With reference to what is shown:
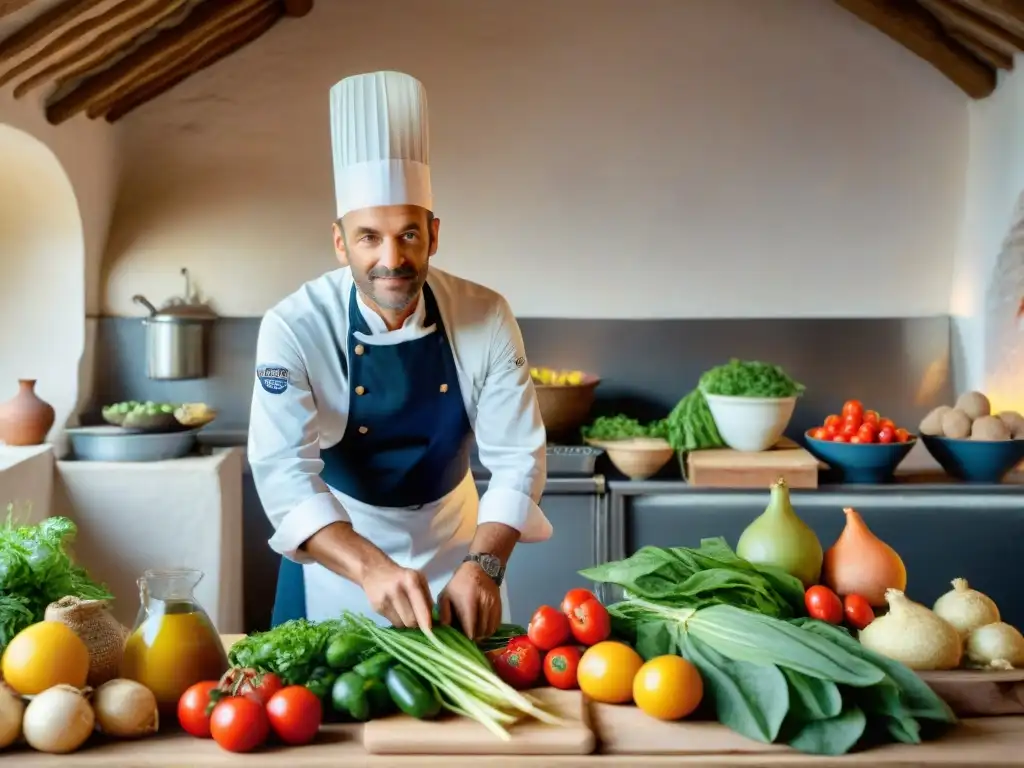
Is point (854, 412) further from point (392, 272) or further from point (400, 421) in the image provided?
point (392, 272)

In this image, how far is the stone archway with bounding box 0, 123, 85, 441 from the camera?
4.15 metres

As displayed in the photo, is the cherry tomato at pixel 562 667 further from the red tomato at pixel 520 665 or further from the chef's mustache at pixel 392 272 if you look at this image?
the chef's mustache at pixel 392 272

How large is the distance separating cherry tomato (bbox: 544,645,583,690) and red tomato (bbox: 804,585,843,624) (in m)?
0.42

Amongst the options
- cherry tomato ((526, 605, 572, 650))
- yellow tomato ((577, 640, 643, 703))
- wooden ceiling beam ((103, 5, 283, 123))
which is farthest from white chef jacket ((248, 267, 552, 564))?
wooden ceiling beam ((103, 5, 283, 123))

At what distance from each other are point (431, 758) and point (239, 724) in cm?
26

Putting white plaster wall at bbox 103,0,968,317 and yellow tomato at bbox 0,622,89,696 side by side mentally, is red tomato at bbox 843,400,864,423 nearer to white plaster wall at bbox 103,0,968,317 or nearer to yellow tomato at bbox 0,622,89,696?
white plaster wall at bbox 103,0,968,317

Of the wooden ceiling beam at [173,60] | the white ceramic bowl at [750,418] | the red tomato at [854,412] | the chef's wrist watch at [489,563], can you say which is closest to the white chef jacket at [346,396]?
the chef's wrist watch at [489,563]

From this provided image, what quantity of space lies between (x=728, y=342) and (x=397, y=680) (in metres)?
3.44

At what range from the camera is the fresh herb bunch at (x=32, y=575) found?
1.50 metres

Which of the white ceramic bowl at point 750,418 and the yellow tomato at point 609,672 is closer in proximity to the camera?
the yellow tomato at point 609,672

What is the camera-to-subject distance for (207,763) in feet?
4.53

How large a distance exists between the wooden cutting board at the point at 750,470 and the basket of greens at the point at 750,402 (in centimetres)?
10

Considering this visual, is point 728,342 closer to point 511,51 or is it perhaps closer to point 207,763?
point 511,51

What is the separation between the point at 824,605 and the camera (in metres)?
1.73
